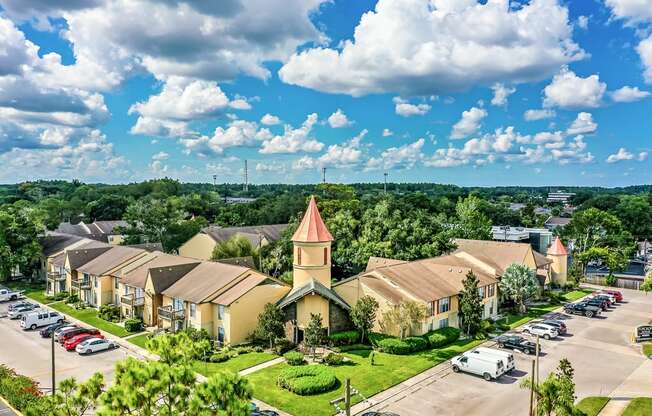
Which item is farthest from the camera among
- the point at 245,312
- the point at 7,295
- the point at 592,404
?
the point at 7,295

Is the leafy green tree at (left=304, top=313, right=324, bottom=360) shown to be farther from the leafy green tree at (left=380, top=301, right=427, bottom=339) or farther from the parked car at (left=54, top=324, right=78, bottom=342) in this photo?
the parked car at (left=54, top=324, right=78, bottom=342)

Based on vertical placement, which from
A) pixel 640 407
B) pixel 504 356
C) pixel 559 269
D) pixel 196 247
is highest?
pixel 196 247

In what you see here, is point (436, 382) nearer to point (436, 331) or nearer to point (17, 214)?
point (436, 331)

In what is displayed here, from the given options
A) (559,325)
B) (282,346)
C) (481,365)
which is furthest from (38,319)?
(559,325)

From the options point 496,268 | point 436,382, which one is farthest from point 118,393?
point 496,268

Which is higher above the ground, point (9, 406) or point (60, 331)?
point (9, 406)

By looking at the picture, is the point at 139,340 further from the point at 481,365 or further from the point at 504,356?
the point at 504,356

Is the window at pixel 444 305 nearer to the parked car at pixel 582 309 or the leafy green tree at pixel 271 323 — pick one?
the leafy green tree at pixel 271 323

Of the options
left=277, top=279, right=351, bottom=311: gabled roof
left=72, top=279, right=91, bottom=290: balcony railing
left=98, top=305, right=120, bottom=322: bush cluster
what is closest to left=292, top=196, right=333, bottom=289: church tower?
left=277, top=279, right=351, bottom=311: gabled roof

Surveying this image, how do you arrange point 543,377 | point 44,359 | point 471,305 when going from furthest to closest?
point 471,305 → point 44,359 → point 543,377

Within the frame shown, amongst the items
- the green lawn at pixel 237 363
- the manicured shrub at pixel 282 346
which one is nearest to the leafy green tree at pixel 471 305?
the manicured shrub at pixel 282 346
